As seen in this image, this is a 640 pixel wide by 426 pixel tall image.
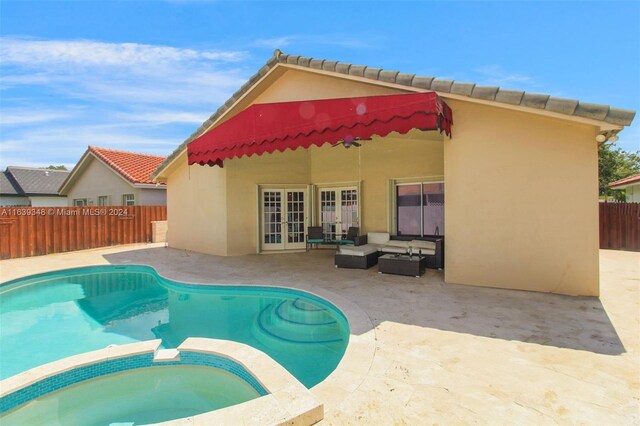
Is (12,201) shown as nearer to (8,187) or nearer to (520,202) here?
(8,187)

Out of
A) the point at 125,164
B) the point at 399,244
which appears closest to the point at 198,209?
the point at 399,244

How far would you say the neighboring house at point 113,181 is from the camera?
81.8 feet

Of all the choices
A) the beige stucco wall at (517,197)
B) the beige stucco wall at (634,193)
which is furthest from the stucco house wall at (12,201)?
the beige stucco wall at (634,193)

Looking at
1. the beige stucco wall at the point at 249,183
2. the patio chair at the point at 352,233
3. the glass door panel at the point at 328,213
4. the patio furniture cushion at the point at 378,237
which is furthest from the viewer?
the glass door panel at the point at 328,213

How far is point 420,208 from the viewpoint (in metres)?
15.4

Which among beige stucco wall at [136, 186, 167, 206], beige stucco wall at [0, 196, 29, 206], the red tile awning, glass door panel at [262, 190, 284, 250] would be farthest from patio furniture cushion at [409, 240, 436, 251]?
beige stucco wall at [0, 196, 29, 206]

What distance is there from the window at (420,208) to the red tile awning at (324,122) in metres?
5.78

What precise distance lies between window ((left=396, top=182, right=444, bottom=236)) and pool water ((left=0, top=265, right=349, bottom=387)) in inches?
307

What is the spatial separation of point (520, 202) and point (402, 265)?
14.0 ft

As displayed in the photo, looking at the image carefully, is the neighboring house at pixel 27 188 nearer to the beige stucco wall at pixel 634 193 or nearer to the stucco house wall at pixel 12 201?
the stucco house wall at pixel 12 201

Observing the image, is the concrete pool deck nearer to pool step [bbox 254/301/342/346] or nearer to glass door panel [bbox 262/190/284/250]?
pool step [bbox 254/301/342/346]

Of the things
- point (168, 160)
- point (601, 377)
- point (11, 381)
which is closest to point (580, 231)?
point (601, 377)

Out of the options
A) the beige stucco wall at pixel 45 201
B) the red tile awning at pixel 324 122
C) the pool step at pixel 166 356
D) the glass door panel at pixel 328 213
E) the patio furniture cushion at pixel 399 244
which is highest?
Answer: the red tile awning at pixel 324 122

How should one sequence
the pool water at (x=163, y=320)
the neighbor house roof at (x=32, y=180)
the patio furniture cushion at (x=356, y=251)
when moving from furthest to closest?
the neighbor house roof at (x=32, y=180), the patio furniture cushion at (x=356, y=251), the pool water at (x=163, y=320)
